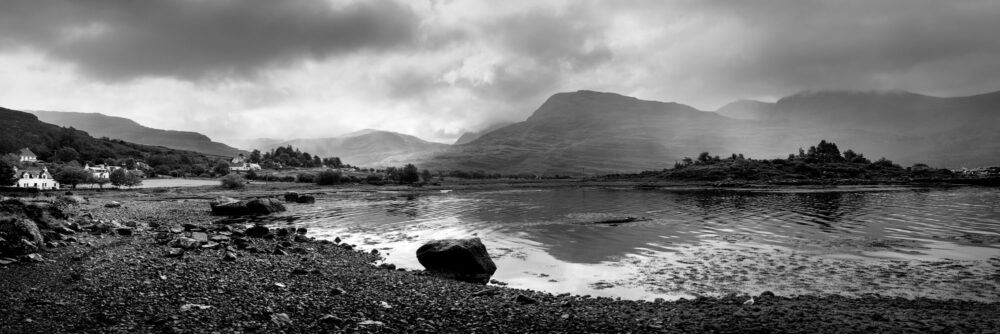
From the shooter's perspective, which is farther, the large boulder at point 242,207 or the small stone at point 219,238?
the large boulder at point 242,207

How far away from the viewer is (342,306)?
51.5 ft

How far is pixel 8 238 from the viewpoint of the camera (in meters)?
18.8

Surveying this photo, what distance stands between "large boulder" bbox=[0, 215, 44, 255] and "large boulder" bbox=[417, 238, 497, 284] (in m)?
17.7

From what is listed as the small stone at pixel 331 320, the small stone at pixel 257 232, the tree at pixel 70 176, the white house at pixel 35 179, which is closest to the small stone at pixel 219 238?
the small stone at pixel 257 232

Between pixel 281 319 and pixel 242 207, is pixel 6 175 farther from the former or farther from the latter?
pixel 281 319

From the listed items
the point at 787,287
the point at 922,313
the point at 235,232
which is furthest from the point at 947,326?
the point at 235,232

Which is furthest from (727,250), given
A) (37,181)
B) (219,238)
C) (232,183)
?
(37,181)

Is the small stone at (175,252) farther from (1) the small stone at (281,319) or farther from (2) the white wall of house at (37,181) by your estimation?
(2) the white wall of house at (37,181)

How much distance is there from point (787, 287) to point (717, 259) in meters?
7.92

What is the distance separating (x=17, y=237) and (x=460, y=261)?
1973cm

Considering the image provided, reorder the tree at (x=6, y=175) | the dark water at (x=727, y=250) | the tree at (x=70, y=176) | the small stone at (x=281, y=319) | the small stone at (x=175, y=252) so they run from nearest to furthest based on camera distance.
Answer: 1. the small stone at (x=281, y=319)
2. the small stone at (x=175, y=252)
3. the dark water at (x=727, y=250)
4. the tree at (x=6, y=175)
5. the tree at (x=70, y=176)

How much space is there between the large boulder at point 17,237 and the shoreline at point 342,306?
2.28ft

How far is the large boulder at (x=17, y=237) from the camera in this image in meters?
18.5

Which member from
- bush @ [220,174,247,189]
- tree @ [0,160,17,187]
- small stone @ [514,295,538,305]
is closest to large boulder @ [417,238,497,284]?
small stone @ [514,295,538,305]
